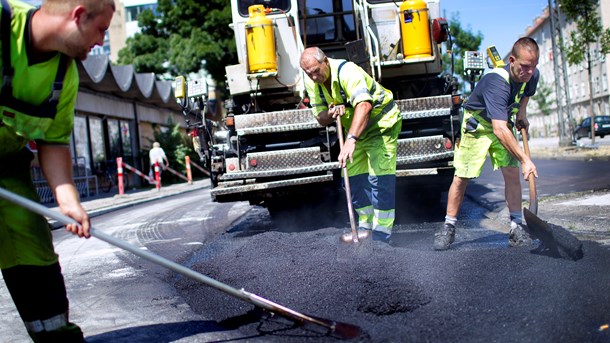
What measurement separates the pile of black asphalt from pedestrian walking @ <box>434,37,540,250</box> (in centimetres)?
Answer: 32

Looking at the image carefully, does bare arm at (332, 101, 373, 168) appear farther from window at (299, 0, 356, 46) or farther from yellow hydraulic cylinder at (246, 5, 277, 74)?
window at (299, 0, 356, 46)

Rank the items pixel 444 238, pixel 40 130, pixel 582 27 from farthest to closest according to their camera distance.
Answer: pixel 582 27, pixel 444 238, pixel 40 130

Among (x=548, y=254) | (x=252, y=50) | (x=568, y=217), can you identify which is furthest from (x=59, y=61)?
(x=568, y=217)

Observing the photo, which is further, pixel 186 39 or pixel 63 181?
pixel 186 39

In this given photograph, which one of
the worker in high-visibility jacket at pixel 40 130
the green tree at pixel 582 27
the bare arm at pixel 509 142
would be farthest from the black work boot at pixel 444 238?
the green tree at pixel 582 27

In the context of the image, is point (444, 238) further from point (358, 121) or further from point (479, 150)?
point (358, 121)

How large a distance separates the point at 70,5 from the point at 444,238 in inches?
136

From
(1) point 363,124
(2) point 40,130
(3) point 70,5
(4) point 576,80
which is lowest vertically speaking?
(1) point 363,124

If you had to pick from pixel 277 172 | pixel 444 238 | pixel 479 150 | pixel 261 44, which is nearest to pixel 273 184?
pixel 277 172

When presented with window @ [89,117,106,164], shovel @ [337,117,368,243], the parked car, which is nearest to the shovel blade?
shovel @ [337,117,368,243]

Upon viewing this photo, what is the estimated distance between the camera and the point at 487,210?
791 cm

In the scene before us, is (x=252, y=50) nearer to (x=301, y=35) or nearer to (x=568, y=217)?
(x=301, y=35)

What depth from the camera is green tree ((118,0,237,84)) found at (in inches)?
1142

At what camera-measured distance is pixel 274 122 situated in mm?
6902
